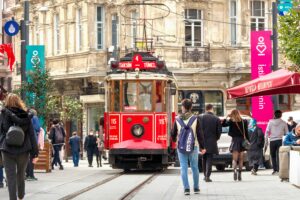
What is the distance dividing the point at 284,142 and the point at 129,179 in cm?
448

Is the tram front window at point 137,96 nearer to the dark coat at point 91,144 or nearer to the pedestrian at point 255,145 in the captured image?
the pedestrian at point 255,145

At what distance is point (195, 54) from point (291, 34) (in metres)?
35.1

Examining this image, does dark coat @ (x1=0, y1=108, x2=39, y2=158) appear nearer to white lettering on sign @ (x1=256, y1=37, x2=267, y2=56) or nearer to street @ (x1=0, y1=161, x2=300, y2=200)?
street @ (x1=0, y1=161, x2=300, y2=200)

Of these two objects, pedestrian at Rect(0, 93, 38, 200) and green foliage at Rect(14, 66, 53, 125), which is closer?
pedestrian at Rect(0, 93, 38, 200)

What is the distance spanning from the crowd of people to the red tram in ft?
8.92

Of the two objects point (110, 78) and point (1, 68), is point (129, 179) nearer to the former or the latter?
point (110, 78)

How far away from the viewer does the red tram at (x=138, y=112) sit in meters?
33.4

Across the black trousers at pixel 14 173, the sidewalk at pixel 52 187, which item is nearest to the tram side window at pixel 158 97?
the sidewalk at pixel 52 187

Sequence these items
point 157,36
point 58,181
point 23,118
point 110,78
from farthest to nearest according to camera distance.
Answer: point 157,36 < point 110,78 < point 58,181 < point 23,118

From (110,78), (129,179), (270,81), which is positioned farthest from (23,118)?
(110,78)

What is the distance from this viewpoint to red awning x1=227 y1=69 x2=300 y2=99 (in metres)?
24.1

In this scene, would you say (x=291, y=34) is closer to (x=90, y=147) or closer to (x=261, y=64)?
(x=261, y=64)

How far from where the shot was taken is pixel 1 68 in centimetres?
4434

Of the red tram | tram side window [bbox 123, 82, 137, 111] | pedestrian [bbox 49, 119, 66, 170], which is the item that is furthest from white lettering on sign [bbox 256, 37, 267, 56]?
tram side window [bbox 123, 82, 137, 111]
